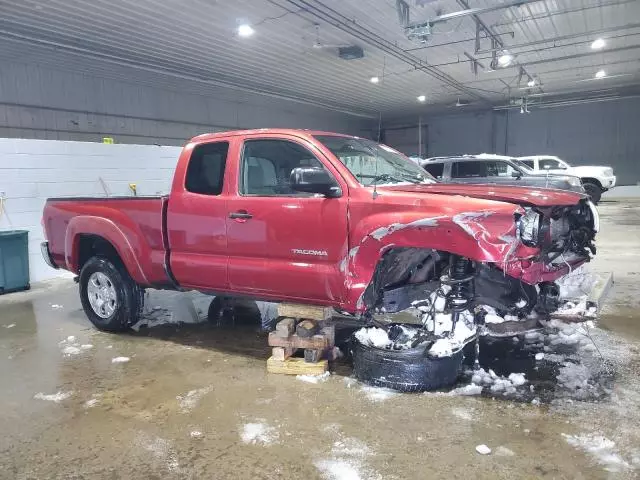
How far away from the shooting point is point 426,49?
1209cm

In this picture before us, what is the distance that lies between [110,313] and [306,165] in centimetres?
267

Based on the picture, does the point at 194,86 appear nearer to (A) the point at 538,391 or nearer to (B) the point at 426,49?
(B) the point at 426,49

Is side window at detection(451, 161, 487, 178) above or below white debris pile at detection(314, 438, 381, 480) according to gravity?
above

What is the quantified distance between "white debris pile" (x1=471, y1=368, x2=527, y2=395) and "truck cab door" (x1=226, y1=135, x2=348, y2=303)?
1.17m

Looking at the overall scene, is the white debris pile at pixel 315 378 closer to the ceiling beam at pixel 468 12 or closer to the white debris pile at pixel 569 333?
the white debris pile at pixel 569 333

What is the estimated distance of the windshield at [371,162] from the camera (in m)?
3.88

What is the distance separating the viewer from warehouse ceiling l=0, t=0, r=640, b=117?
8.83m

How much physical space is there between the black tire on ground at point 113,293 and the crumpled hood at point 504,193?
2847 millimetres

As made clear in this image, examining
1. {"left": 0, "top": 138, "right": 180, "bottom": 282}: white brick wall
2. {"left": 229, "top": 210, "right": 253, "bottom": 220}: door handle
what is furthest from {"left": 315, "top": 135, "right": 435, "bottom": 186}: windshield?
→ {"left": 0, "top": 138, "right": 180, "bottom": 282}: white brick wall

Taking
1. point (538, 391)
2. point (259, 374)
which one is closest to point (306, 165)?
point (259, 374)

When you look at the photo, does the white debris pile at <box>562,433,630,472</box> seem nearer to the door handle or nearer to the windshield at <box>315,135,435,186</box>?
the windshield at <box>315,135,435,186</box>

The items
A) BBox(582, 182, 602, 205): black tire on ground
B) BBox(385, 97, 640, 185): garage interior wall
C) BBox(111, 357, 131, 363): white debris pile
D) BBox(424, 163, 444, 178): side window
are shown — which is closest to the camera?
BBox(111, 357, 131, 363): white debris pile

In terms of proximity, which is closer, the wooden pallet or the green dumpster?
the wooden pallet

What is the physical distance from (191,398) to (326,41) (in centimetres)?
938
